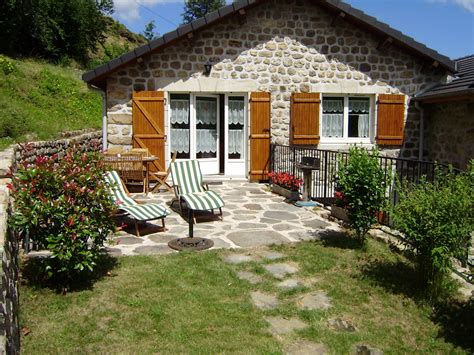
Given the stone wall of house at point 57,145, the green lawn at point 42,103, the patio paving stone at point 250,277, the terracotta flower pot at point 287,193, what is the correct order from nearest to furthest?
the patio paving stone at point 250,277 < the stone wall of house at point 57,145 < the terracotta flower pot at point 287,193 < the green lawn at point 42,103

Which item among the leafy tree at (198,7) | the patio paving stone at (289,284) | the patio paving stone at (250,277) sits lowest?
the patio paving stone at (289,284)

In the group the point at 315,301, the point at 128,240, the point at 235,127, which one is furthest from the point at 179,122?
the point at 315,301

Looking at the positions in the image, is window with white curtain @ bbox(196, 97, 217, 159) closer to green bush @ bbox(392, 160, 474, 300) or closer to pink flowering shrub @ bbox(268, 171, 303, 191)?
pink flowering shrub @ bbox(268, 171, 303, 191)

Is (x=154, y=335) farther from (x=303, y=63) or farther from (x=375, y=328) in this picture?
(x=303, y=63)

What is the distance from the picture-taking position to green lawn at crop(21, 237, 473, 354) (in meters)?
3.22

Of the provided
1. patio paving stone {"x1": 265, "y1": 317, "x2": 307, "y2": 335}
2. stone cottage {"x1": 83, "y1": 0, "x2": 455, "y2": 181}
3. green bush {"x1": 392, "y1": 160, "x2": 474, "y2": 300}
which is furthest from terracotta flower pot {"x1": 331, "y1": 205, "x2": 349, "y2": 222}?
stone cottage {"x1": 83, "y1": 0, "x2": 455, "y2": 181}

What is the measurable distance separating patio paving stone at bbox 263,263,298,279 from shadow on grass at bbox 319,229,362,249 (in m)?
0.93

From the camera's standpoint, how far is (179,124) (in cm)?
988

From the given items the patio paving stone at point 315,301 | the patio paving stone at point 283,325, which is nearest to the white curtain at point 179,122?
the patio paving stone at point 315,301

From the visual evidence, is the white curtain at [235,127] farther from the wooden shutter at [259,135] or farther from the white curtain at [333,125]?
the white curtain at [333,125]

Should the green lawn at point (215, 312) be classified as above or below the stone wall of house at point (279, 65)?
below

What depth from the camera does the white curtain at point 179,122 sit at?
386 inches

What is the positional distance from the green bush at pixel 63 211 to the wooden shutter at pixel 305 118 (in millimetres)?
6671

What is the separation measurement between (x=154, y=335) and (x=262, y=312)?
94cm
